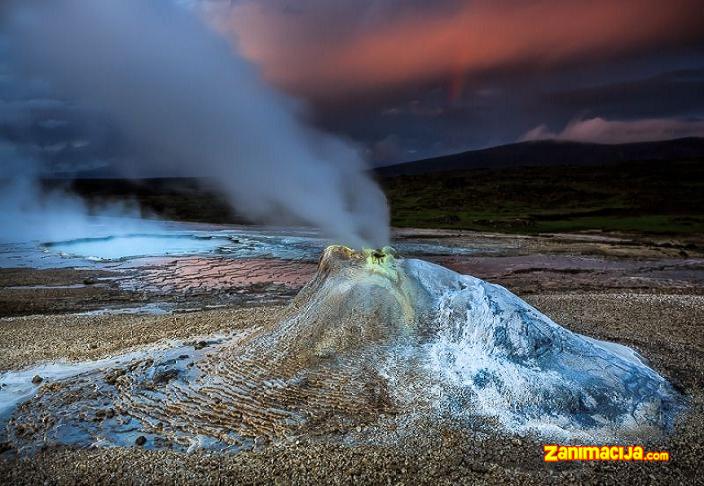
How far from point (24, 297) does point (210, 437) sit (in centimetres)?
1543

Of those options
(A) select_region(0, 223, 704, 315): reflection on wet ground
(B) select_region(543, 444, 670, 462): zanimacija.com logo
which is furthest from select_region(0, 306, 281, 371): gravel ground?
(B) select_region(543, 444, 670, 462): zanimacija.com logo

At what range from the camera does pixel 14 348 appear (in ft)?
37.7

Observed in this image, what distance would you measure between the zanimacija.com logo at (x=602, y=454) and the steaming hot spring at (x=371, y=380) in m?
0.27

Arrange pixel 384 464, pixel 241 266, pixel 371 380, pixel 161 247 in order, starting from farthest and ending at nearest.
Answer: pixel 161 247 < pixel 241 266 < pixel 371 380 < pixel 384 464

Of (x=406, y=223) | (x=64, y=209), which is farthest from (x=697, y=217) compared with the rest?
(x=64, y=209)

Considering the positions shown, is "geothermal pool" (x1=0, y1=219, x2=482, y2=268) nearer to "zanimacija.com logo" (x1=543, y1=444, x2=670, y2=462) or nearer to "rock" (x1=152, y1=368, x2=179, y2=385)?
"rock" (x1=152, y1=368, x2=179, y2=385)

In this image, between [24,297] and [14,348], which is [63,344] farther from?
[24,297]

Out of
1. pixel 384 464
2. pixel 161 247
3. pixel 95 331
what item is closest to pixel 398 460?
pixel 384 464

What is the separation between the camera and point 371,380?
7.35m

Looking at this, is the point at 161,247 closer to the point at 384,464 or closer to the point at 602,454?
the point at 384,464

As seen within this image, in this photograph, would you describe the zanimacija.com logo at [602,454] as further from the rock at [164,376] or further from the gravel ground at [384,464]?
the rock at [164,376]

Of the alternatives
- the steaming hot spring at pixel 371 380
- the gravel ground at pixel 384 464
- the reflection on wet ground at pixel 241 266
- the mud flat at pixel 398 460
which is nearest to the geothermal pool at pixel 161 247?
the reflection on wet ground at pixel 241 266

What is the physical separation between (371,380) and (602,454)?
10.2ft

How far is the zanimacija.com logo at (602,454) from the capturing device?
5961mm
